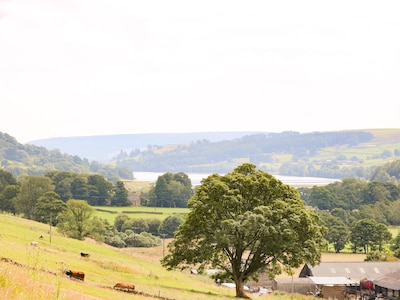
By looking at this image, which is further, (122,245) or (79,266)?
(122,245)

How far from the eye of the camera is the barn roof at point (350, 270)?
81.2m

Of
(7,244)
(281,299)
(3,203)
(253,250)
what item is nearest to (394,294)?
(281,299)

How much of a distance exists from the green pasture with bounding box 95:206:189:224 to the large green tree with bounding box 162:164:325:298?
91.5m

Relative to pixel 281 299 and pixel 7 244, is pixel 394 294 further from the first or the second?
pixel 7 244

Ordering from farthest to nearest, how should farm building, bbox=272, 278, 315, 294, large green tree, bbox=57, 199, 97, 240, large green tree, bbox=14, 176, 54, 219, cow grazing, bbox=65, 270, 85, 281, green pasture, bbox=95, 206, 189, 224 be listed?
green pasture, bbox=95, 206, 189, 224 → large green tree, bbox=14, 176, 54, 219 → large green tree, bbox=57, 199, 97, 240 → farm building, bbox=272, 278, 315, 294 → cow grazing, bbox=65, 270, 85, 281

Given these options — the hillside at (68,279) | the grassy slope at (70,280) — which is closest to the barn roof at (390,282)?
the grassy slope at (70,280)

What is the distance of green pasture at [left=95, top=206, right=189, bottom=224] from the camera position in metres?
143

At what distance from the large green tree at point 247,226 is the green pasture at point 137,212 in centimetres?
9148

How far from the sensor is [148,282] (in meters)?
49.4

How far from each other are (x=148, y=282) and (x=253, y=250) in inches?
364

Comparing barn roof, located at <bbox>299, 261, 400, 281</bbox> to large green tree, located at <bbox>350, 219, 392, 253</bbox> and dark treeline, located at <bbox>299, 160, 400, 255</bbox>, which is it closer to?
dark treeline, located at <bbox>299, 160, 400, 255</bbox>

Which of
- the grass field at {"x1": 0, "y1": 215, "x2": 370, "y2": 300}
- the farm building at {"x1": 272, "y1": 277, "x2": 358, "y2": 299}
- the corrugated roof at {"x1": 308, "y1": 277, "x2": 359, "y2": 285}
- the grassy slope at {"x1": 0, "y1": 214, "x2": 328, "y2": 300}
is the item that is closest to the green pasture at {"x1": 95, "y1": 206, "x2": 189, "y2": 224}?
the grass field at {"x1": 0, "y1": 215, "x2": 370, "y2": 300}

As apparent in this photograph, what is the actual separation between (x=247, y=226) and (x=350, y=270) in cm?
4315

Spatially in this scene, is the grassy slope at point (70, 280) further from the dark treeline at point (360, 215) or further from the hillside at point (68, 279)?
the dark treeline at point (360, 215)
